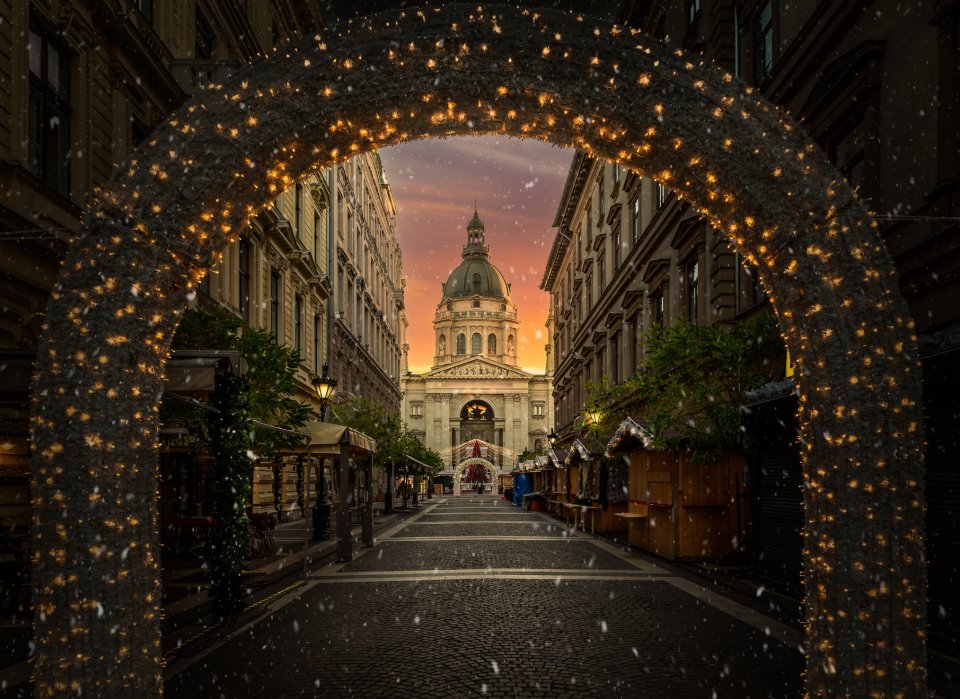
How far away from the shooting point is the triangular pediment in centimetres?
10994

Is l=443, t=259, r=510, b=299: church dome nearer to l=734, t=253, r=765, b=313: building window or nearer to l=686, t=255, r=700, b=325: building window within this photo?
l=686, t=255, r=700, b=325: building window

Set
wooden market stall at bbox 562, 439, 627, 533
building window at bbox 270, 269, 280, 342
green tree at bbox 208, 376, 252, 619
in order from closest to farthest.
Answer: green tree at bbox 208, 376, 252, 619, wooden market stall at bbox 562, 439, 627, 533, building window at bbox 270, 269, 280, 342

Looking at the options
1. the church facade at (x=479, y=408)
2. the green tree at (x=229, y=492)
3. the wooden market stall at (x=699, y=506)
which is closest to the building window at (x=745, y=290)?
the wooden market stall at (x=699, y=506)

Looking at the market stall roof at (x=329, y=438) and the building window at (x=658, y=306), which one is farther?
the building window at (x=658, y=306)

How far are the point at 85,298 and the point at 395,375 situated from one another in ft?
237

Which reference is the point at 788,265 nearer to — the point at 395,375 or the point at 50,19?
the point at 50,19

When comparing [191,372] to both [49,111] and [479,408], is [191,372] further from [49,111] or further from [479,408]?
[479,408]

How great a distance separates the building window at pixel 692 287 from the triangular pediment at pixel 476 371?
283ft

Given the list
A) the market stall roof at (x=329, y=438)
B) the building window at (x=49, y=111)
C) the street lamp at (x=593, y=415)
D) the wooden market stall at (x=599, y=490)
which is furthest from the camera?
the street lamp at (x=593, y=415)

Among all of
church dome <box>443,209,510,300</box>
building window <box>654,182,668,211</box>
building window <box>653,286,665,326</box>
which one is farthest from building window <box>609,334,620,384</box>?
church dome <box>443,209,510,300</box>

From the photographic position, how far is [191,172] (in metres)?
4.22

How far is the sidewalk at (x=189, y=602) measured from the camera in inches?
274

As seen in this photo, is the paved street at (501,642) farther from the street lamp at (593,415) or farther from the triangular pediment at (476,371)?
the triangular pediment at (476,371)

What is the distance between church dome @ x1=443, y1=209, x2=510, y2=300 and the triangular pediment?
3246 cm
